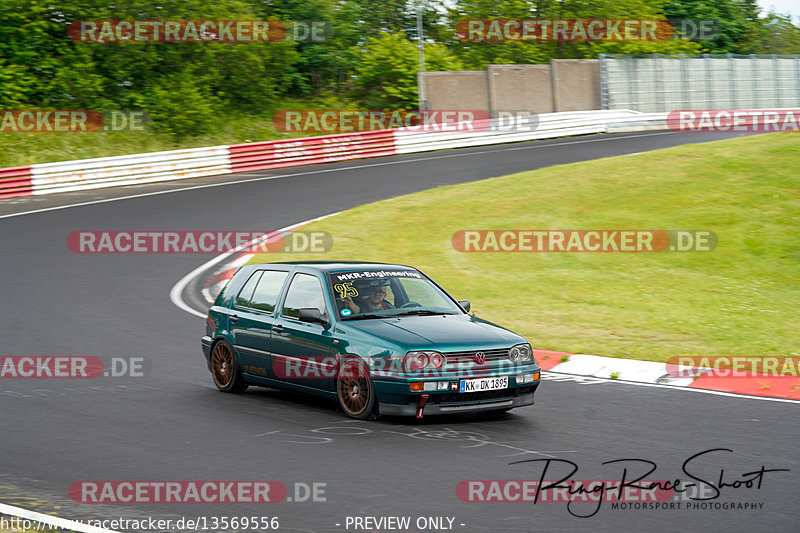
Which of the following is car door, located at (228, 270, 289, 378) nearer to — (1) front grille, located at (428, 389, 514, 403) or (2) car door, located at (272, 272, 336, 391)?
(2) car door, located at (272, 272, 336, 391)

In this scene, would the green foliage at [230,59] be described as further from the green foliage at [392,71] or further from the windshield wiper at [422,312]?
the windshield wiper at [422,312]

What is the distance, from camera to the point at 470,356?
8242mm

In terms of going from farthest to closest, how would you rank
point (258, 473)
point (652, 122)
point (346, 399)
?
point (652, 122) < point (346, 399) < point (258, 473)

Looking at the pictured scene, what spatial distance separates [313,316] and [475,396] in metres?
1.73

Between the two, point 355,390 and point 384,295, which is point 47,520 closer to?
point 355,390

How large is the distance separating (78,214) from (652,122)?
1035 inches

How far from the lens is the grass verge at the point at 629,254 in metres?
13.3

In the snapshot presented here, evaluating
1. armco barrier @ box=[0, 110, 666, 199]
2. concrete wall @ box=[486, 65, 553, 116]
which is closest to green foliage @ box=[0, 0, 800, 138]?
concrete wall @ box=[486, 65, 553, 116]

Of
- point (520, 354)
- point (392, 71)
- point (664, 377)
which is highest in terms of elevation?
point (392, 71)

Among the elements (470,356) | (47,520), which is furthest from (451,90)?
(47,520)

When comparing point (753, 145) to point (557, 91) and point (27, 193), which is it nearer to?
point (557, 91)

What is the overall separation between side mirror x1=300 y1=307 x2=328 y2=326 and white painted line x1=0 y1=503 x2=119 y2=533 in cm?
345

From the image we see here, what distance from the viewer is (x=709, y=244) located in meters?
18.9

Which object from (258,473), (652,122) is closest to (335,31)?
(652,122)
